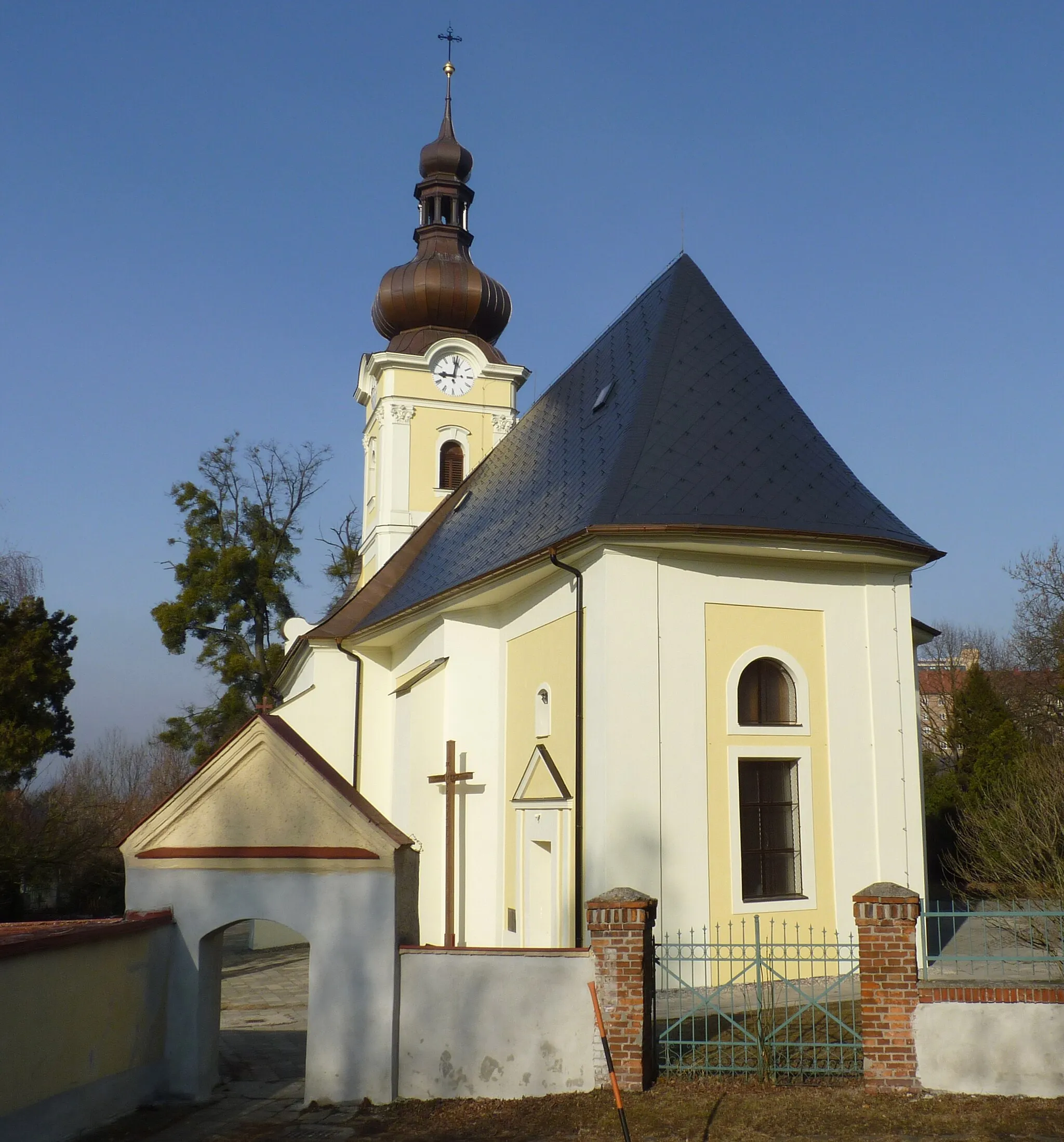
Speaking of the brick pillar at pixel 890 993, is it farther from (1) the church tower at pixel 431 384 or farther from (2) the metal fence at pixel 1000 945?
(1) the church tower at pixel 431 384

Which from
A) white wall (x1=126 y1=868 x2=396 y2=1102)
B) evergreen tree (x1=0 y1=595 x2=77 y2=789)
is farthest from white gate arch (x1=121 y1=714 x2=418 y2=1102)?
evergreen tree (x1=0 y1=595 x2=77 y2=789)

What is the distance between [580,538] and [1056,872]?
6066mm

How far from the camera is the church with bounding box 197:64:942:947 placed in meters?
12.2

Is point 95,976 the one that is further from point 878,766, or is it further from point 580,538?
point 878,766

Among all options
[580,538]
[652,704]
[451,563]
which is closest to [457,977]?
[652,704]

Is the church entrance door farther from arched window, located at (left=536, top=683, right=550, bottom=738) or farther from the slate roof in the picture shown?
the slate roof

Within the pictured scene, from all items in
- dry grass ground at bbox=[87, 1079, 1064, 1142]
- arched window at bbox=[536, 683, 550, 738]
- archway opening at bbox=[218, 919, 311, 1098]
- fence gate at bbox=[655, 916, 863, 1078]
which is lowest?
archway opening at bbox=[218, 919, 311, 1098]

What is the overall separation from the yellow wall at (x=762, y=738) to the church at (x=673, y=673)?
0.03 m

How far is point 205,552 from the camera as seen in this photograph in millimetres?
33125

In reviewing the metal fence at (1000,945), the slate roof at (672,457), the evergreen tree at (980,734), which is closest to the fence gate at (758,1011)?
the metal fence at (1000,945)

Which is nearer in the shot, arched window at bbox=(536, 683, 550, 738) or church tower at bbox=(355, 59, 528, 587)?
arched window at bbox=(536, 683, 550, 738)

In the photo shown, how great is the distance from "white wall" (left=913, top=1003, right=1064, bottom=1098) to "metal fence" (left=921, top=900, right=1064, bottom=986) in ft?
0.70

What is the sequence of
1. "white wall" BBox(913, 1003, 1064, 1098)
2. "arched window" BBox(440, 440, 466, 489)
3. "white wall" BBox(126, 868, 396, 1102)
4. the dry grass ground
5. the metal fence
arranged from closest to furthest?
1. the dry grass ground
2. "white wall" BBox(913, 1003, 1064, 1098)
3. the metal fence
4. "white wall" BBox(126, 868, 396, 1102)
5. "arched window" BBox(440, 440, 466, 489)

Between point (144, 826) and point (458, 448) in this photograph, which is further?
point (458, 448)
